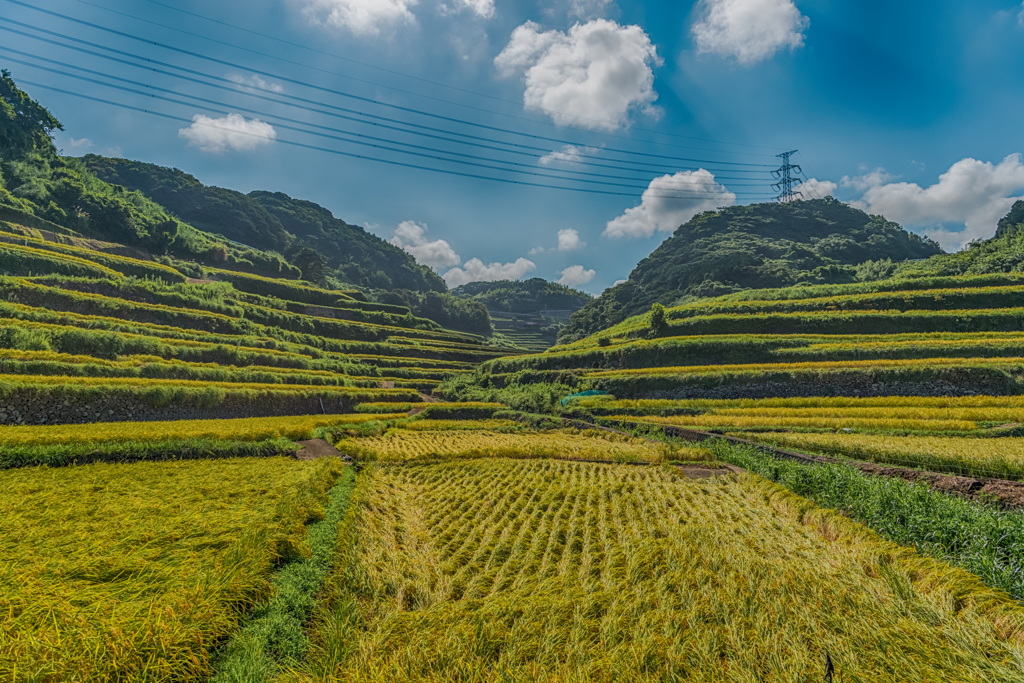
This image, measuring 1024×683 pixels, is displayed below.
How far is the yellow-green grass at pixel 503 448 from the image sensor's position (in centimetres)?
1831

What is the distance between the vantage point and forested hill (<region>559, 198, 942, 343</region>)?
8131 centimetres

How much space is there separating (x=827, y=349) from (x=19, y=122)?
371 feet

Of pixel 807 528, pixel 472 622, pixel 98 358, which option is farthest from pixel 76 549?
pixel 98 358

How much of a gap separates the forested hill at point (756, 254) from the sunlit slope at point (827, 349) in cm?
2780

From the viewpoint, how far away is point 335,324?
5584 centimetres

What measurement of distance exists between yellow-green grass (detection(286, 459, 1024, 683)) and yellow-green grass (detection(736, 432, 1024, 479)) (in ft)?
25.1

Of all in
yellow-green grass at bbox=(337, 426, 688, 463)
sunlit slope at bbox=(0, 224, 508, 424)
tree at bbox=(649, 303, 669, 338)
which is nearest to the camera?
yellow-green grass at bbox=(337, 426, 688, 463)

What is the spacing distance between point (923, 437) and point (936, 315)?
32.0 m

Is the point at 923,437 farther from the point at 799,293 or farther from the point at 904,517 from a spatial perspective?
the point at 799,293

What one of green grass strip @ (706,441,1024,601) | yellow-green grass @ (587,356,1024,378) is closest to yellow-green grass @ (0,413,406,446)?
green grass strip @ (706,441,1024,601)

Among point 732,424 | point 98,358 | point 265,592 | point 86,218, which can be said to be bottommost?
point 732,424

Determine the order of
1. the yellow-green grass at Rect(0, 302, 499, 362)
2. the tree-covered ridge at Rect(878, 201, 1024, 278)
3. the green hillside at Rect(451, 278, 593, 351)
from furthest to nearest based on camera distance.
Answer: the green hillside at Rect(451, 278, 593, 351) < the tree-covered ridge at Rect(878, 201, 1024, 278) < the yellow-green grass at Rect(0, 302, 499, 362)

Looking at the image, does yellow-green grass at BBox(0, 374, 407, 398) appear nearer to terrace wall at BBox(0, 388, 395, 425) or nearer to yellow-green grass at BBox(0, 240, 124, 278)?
terrace wall at BBox(0, 388, 395, 425)

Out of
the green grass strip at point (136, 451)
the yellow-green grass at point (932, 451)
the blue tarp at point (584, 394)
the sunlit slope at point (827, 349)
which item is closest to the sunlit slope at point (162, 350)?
the green grass strip at point (136, 451)
